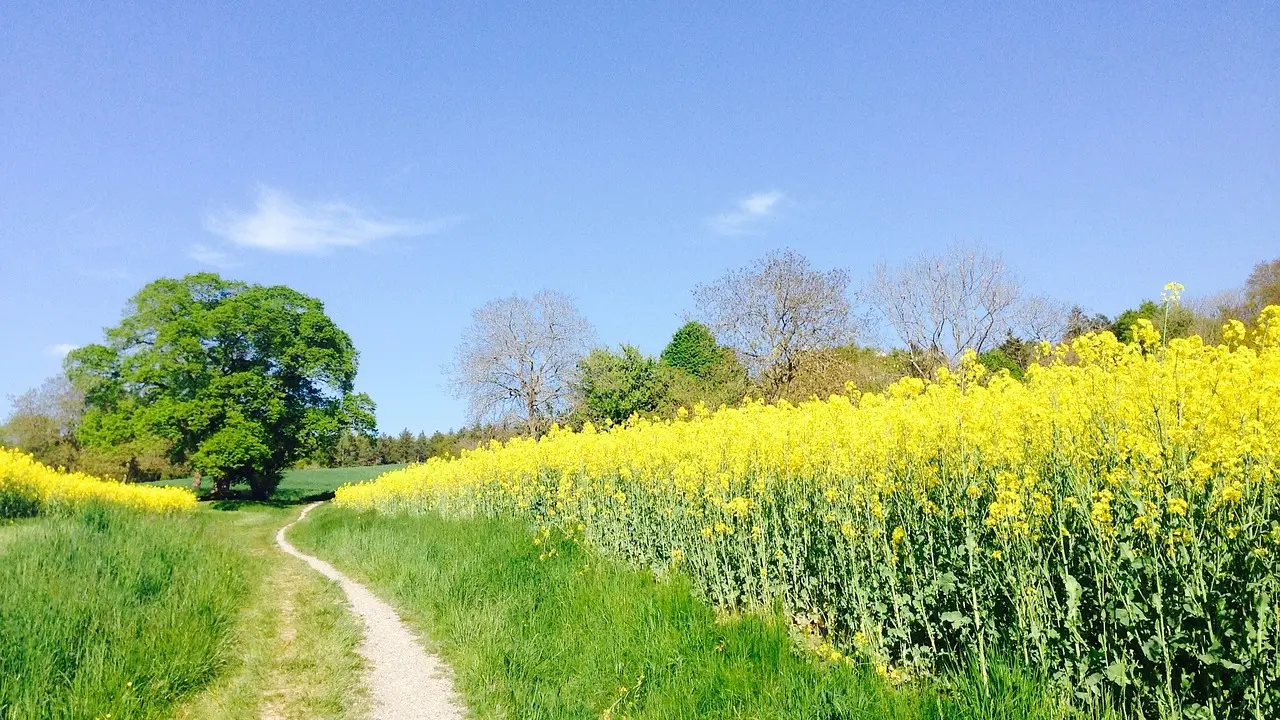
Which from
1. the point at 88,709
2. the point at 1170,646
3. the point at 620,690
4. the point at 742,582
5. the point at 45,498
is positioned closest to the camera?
the point at 1170,646

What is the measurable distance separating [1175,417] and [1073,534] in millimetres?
959

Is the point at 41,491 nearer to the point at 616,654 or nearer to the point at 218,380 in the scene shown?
the point at 616,654

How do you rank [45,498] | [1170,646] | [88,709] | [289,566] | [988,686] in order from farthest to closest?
[45,498] < [289,566] < [88,709] < [988,686] < [1170,646]

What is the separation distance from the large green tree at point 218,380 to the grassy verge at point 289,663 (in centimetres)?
3147

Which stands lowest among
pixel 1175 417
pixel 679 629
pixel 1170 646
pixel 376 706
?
pixel 376 706

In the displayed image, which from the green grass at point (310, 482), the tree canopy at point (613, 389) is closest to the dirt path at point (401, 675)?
the tree canopy at point (613, 389)

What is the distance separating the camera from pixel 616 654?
251 inches

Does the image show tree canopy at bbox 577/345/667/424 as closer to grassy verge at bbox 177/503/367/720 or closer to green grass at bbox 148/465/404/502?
green grass at bbox 148/465/404/502

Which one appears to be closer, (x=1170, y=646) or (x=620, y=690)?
(x=1170, y=646)

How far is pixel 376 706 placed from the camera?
652 centimetres

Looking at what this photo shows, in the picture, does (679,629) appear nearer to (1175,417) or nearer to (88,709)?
(1175,417)

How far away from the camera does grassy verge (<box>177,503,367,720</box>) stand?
20.9 feet

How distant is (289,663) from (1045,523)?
732 cm

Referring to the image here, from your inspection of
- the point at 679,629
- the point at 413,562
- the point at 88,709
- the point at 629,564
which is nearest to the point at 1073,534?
the point at 679,629
